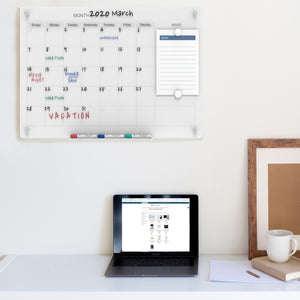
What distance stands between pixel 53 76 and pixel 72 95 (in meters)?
0.09

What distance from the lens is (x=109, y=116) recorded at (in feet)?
3.73

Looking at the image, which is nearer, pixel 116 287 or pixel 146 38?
pixel 116 287

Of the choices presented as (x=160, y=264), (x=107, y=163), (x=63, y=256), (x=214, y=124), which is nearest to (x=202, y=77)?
(x=214, y=124)

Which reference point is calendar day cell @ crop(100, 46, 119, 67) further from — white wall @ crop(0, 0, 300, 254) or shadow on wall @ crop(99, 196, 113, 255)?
shadow on wall @ crop(99, 196, 113, 255)

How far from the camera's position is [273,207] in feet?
3.71

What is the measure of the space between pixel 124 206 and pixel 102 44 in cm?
52

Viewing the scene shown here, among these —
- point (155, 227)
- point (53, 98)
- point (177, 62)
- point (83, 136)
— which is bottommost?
point (155, 227)

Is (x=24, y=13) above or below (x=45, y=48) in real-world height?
above

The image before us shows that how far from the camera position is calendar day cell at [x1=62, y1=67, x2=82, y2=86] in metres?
1.14

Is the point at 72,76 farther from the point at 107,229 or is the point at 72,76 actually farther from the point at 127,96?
the point at 107,229

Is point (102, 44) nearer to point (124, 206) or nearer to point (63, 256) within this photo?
point (124, 206)

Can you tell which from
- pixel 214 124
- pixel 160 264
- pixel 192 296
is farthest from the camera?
pixel 214 124

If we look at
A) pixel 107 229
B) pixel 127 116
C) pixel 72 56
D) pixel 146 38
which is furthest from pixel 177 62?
pixel 107 229

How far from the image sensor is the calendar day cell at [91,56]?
1.13 metres
